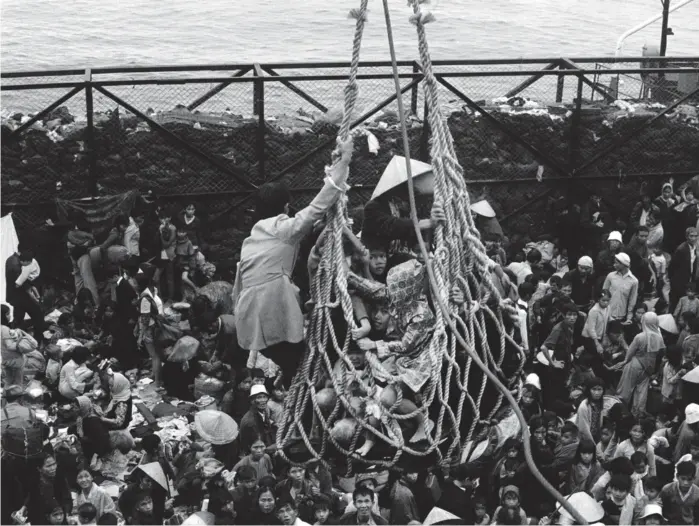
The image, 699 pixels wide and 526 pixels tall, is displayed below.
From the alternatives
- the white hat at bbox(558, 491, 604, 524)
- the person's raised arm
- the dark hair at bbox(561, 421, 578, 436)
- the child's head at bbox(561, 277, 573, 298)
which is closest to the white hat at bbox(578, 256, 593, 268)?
the child's head at bbox(561, 277, 573, 298)

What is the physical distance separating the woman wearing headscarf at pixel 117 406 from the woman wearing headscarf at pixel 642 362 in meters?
3.65

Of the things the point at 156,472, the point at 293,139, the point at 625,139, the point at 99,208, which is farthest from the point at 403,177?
the point at 625,139

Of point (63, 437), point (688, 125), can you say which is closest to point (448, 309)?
point (63, 437)

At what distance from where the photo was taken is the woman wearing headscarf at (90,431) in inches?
340

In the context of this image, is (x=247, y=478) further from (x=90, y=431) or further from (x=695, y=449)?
(x=695, y=449)

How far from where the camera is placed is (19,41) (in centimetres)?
2378

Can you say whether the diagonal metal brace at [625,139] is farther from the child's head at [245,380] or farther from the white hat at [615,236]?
the child's head at [245,380]

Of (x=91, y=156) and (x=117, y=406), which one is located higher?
(x=91, y=156)

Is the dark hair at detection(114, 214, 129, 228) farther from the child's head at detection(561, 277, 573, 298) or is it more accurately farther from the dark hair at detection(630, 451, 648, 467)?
the dark hair at detection(630, 451, 648, 467)

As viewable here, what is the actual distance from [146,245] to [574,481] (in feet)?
14.7

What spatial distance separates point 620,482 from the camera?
759 centimetres

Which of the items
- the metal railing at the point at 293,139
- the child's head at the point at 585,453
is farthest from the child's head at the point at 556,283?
the metal railing at the point at 293,139

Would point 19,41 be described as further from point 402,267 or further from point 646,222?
point 402,267

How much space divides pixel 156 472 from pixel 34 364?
216 centimetres
